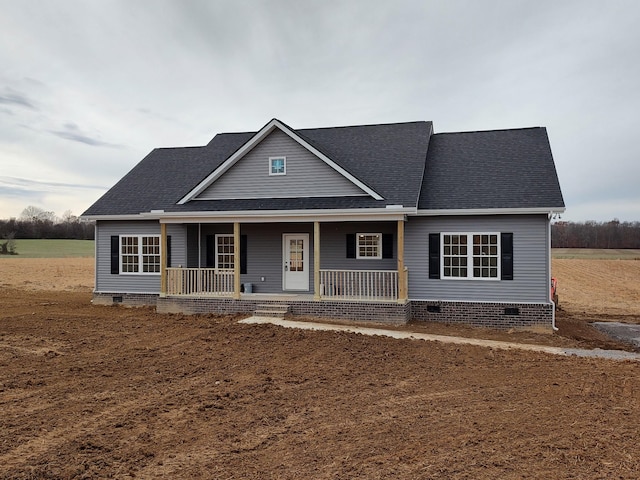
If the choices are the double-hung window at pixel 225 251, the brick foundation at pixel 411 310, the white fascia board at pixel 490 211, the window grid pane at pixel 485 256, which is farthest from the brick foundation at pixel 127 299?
the window grid pane at pixel 485 256

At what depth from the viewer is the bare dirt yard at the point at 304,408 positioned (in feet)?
15.8

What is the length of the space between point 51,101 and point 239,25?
998 centimetres

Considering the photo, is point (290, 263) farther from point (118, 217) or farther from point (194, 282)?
point (118, 217)

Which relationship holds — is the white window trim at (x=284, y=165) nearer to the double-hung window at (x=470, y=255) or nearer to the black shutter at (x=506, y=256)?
the double-hung window at (x=470, y=255)

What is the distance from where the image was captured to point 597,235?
72562 mm

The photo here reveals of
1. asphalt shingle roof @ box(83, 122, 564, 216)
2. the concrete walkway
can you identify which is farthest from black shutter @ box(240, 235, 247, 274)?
the concrete walkway

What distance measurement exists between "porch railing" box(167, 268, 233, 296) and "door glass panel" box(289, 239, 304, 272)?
204 centimetres

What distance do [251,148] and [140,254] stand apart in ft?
18.4

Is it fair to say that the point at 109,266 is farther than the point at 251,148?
Yes

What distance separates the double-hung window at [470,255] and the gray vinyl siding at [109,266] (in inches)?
365

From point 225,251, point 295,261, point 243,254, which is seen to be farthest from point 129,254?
point 295,261

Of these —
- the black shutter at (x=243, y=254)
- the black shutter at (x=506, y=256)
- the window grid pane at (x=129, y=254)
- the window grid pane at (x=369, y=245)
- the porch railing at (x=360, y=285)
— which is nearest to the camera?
the black shutter at (x=506, y=256)

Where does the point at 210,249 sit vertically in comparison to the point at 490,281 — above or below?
above

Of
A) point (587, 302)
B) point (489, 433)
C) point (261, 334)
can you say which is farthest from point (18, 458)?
point (587, 302)
